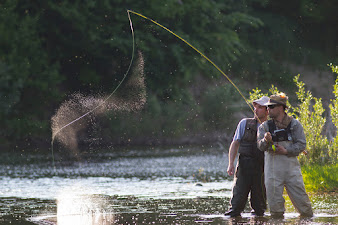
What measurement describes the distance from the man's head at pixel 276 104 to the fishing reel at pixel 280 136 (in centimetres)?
20

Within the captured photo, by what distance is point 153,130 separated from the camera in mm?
38156

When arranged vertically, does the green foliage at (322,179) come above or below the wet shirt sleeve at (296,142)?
below

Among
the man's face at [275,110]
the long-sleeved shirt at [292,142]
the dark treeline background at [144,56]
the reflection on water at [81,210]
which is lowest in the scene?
the reflection on water at [81,210]

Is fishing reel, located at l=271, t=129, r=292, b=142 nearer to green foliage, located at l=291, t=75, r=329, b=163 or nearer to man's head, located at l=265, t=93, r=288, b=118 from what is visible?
man's head, located at l=265, t=93, r=288, b=118

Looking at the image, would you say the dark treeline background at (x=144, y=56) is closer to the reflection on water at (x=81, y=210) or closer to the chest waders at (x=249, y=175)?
the reflection on water at (x=81, y=210)

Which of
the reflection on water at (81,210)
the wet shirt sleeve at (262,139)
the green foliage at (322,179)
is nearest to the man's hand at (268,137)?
the wet shirt sleeve at (262,139)

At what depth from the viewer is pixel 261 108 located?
8.85 m

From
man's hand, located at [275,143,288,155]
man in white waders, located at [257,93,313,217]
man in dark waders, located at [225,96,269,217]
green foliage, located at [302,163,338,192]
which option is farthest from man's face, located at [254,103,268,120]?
green foliage, located at [302,163,338,192]

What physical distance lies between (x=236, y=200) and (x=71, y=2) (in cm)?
3025

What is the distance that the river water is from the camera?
30.2 ft

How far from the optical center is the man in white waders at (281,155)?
8367 millimetres

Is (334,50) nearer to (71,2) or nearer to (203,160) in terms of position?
(71,2)

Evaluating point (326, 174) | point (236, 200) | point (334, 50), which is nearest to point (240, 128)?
point (236, 200)

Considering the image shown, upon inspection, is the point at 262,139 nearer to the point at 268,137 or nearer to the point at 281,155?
the point at 268,137
